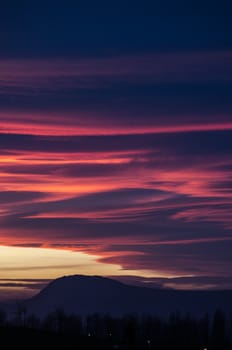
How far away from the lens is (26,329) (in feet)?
493

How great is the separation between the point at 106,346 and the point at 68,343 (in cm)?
764

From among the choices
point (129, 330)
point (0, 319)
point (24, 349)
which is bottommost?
point (129, 330)

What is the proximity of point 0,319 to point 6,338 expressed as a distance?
5303cm

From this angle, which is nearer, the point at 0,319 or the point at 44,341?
the point at 44,341

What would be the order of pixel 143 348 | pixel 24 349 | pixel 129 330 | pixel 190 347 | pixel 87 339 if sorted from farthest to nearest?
pixel 190 347 < pixel 143 348 < pixel 87 339 < pixel 24 349 < pixel 129 330

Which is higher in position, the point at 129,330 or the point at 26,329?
the point at 26,329

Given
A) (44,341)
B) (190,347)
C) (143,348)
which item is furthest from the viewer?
(190,347)

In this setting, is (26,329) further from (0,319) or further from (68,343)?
(0,319)

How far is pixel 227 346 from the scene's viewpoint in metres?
200

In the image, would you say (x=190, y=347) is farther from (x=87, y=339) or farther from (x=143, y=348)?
(x=87, y=339)

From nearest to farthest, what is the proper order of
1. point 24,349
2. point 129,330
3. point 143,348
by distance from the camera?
point 129,330, point 24,349, point 143,348

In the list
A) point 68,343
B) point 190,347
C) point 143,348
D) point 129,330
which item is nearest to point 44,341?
point 68,343

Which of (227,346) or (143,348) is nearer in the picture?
(143,348)

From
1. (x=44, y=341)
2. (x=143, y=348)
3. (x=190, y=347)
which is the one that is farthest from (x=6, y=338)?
(x=190, y=347)
